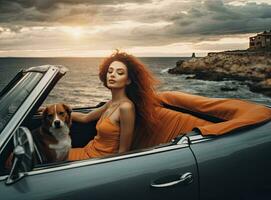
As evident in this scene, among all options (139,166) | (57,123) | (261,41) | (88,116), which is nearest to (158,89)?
(88,116)

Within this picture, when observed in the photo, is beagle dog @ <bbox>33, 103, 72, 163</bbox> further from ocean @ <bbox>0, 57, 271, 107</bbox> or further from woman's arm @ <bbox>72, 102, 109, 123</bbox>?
ocean @ <bbox>0, 57, 271, 107</bbox>

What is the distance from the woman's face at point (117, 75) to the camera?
3305 mm

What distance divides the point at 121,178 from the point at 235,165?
30.9 inches

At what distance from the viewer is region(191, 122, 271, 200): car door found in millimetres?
2492

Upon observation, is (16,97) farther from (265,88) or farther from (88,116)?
(265,88)

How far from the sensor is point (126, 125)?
3094mm

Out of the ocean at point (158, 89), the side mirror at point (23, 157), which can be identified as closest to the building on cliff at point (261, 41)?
the ocean at point (158, 89)

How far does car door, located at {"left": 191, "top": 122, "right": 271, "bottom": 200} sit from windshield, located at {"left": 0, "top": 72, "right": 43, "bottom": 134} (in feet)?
3.49

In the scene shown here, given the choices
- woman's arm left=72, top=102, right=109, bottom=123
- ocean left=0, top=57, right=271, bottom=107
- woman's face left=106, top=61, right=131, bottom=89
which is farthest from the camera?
ocean left=0, top=57, right=271, bottom=107

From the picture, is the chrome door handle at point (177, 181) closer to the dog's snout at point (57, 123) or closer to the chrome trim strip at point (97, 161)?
the chrome trim strip at point (97, 161)

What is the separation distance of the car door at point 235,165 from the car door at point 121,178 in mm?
93

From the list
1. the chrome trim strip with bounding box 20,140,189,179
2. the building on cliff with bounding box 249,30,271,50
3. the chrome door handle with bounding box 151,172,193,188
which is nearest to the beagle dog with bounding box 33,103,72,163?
the chrome trim strip with bounding box 20,140,189,179

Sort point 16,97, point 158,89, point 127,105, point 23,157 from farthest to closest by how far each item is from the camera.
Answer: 1. point 158,89
2. point 127,105
3. point 16,97
4. point 23,157

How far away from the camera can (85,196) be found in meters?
2.15
